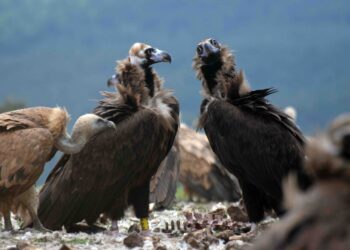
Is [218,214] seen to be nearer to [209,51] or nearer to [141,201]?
[141,201]

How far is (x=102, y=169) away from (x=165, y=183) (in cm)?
289

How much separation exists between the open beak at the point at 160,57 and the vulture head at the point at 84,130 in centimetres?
112

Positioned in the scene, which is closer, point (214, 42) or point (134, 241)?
point (134, 241)

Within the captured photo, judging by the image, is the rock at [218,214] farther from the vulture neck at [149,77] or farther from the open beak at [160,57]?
the open beak at [160,57]

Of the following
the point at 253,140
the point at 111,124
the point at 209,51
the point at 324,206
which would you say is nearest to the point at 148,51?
the point at 209,51

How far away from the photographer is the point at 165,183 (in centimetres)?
1063

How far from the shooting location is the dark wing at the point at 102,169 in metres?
7.72

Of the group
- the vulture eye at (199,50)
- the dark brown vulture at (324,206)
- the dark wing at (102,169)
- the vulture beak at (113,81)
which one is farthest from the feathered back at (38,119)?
the dark brown vulture at (324,206)

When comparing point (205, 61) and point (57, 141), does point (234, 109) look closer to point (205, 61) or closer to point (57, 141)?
point (205, 61)

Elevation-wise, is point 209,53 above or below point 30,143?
above

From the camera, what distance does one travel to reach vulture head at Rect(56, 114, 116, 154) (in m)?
7.41

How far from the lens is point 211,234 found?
704 cm

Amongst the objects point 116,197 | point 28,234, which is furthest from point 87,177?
point 28,234

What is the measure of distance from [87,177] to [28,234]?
0.95 metres
